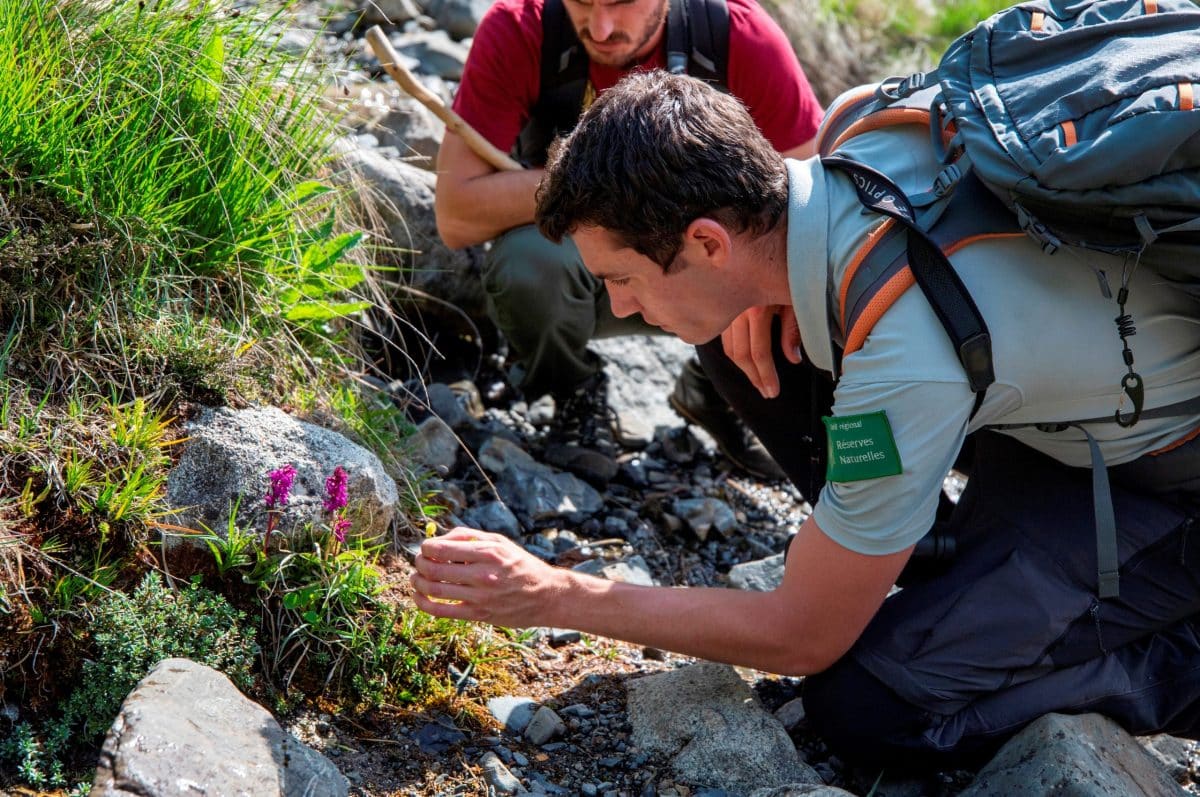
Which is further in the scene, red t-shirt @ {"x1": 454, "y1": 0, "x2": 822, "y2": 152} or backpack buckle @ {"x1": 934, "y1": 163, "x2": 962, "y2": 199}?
red t-shirt @ {"x1": 454, "y1": 0, "x2": 822, "y2": 152}

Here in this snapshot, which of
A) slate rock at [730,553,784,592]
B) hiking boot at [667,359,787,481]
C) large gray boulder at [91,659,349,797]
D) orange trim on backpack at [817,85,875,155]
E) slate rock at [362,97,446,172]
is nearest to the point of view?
large gray boulder at [91,659,349,797]

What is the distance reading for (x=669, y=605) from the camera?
2820 mm

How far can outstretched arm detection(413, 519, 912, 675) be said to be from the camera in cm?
269

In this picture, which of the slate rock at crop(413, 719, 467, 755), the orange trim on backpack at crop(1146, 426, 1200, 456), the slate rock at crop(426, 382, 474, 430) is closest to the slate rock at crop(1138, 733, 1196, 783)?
the orange trim on backpack at crop(1146, 426, 1200, 456)

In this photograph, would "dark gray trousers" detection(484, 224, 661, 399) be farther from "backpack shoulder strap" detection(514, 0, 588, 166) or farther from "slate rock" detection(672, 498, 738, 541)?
"slate rock" detection(672, 498, 738, 541)

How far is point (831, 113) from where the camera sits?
315 cm

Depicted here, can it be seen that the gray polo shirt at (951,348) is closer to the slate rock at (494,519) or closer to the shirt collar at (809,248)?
the shirt collar at (809,248)

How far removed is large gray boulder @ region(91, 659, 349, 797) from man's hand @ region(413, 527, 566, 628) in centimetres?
46

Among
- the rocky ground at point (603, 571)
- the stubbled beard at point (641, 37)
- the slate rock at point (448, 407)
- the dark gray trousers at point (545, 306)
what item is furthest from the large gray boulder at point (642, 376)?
the stubbled beard at point (641, 37)

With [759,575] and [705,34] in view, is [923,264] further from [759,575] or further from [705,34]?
[705,34]

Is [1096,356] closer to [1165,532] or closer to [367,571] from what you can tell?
[1165,532]

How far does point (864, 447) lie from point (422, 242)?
290 centimetres

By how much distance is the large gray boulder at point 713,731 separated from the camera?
116 inches

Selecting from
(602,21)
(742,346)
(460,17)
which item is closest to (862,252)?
(742,346)
